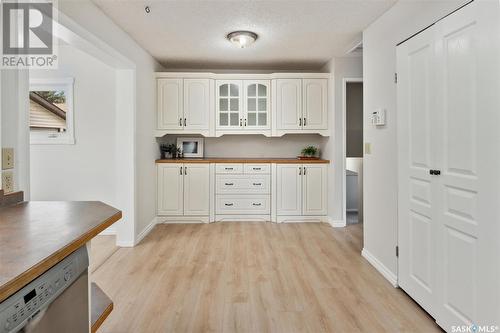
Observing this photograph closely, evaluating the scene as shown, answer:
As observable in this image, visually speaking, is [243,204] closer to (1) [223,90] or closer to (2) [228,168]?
(2) [228,168]

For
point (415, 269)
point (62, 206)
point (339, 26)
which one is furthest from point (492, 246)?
point (339, 26)

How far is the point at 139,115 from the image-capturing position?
3834 millimetres

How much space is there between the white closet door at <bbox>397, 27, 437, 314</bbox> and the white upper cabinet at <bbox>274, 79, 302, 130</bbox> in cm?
223

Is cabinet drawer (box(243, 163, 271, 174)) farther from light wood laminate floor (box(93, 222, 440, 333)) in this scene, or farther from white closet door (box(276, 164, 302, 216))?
light wood laminate floor (box(93, 222, 440, 333))

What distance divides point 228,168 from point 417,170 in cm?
290

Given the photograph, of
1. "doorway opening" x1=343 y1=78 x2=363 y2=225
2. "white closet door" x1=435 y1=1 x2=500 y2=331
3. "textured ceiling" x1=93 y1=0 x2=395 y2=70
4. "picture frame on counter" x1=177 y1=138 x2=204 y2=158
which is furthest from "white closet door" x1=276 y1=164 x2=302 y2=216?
"white closet door" x1=435 y1=1 x2=500 y2=331

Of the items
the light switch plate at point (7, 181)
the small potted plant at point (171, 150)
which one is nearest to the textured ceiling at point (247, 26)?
the small potted plant at point (171, 150)

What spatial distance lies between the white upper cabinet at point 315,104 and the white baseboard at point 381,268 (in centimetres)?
216

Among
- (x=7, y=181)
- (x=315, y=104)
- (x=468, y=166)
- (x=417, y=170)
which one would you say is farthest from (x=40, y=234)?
(x=315, y=104)

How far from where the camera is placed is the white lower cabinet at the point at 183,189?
14.9 ft

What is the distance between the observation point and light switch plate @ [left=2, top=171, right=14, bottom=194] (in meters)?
1.55

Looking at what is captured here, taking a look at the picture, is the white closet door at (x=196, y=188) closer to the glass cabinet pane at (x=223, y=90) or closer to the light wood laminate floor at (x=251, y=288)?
the light wood laminate floor at (x=251, y=288)

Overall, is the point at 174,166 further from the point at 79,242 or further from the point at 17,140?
the point at 79,242

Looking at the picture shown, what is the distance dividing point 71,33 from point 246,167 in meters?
2.90
